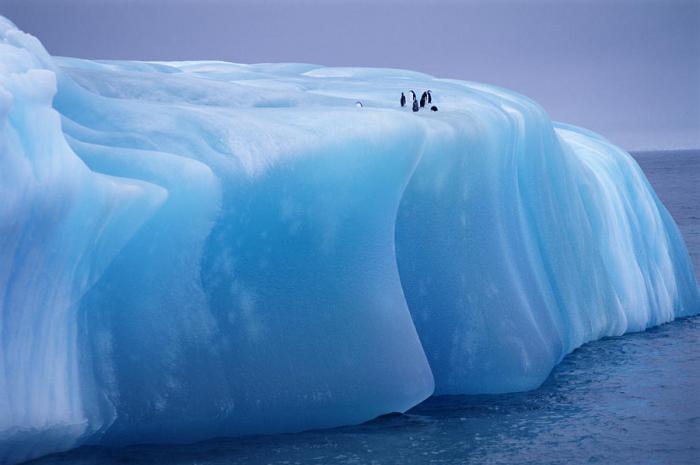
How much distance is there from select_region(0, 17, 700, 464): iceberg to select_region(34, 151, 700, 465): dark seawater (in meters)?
0.21

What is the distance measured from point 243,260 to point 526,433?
2502 millimetres

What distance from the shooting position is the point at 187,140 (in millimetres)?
8031

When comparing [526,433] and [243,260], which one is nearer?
[243,260]

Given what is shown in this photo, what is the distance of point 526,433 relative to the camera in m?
8.37

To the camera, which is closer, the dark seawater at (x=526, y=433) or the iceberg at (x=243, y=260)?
the iceberg at (x=243, y=260)

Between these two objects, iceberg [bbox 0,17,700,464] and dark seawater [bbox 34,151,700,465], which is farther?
dark seawater [bbox 34,151,700,465]

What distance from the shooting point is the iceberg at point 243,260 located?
7.07m

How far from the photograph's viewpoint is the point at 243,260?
798 cm

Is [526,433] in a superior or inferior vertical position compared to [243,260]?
inferior

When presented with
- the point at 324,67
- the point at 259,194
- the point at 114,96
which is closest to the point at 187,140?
the point at 259,194

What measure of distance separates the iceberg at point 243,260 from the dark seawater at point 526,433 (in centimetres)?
21

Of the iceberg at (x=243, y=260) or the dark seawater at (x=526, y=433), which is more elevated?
the iceberg at (x=243, y=260)

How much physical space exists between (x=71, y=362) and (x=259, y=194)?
5.83 feet

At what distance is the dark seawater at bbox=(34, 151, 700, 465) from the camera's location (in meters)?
7.59
